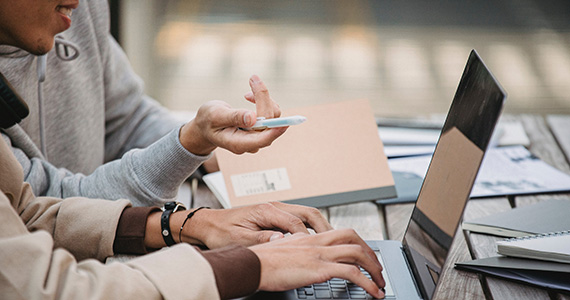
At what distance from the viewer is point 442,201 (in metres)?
0.90

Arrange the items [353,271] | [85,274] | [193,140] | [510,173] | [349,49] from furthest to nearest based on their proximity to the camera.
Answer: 1. [349,49]
2. [510,173]
3. [193,140]
4. [353,271]
5. [85,274]

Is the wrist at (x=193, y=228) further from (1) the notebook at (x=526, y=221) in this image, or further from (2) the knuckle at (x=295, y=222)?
(1) the notebook at (x=526, y=221)

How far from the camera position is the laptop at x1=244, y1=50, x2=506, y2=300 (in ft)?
2.64

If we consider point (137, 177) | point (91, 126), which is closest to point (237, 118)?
point (137, 177)

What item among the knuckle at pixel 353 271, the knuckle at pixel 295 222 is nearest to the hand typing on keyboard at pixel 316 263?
the knuckle at pixel 353 271

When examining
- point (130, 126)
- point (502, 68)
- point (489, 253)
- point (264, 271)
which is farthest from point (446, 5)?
point (264, 271)

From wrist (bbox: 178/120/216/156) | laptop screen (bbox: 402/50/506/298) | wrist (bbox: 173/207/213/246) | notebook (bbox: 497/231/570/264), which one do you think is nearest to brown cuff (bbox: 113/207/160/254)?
wrist (bbox: 173/207/213/246)

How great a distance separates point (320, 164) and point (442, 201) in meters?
0.51

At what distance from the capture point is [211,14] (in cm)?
480

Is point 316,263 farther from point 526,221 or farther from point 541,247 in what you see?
point 526,221

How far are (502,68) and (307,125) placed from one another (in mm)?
3179

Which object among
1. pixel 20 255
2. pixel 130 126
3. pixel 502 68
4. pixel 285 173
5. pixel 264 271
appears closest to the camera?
pixel 20 255

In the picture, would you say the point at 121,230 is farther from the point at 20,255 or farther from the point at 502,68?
the point at 502,68

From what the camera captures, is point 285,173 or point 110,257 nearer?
point 110,257
